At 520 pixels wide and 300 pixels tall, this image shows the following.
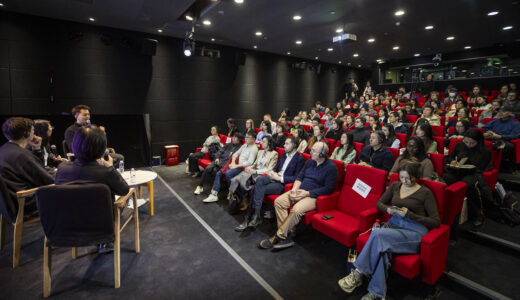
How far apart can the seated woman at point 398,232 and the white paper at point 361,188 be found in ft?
1.20

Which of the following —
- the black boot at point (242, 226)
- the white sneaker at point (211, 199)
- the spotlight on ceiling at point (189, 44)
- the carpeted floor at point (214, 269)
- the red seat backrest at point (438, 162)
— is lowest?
the carpeted floor at point (214, 269)

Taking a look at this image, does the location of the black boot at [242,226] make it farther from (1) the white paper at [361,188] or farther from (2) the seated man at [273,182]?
(1) the white paper at [361,188]

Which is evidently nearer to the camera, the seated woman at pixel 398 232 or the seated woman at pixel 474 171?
the seated woman at pixel 398 232

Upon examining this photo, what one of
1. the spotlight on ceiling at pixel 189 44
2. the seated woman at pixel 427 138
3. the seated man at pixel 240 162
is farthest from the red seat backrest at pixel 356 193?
the spotlight on ceiling at pixel 189 44

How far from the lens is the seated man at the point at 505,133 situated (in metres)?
4.21

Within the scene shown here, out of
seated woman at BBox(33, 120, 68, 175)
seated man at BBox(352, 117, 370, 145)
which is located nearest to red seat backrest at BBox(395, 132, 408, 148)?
seated man at BBox(352, 117, 370, 145)

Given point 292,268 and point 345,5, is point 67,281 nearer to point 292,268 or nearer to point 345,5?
point 292,268

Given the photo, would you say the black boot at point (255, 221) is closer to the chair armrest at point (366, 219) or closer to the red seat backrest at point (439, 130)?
the chair armrest at point (366, 219)

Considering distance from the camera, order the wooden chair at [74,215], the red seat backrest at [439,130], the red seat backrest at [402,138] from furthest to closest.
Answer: the red seat backrest at [439,130], the red seat backrest at [402,138], the wooden chair at [74,215]

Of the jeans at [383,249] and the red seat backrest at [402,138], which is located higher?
the red seat backrest at [402,138]

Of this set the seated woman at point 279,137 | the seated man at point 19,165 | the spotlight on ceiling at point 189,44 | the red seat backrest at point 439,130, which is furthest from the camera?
the spotlight on ceiling at point 189,44

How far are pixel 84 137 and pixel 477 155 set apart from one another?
4.39 metres

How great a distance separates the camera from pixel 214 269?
2508 mm

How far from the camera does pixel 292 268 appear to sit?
252 centimetres
